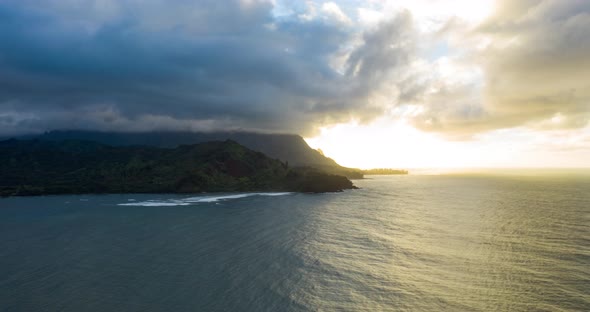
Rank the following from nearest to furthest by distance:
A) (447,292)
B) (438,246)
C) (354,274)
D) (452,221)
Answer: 1. (447,292)
2. (354,274)
3. (438,246)
4. (452,221)

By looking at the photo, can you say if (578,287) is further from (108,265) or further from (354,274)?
(108,265)

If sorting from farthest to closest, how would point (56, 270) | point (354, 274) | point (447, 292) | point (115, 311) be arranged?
point (56, 270)
point (354, 274)
point (447, 292)
point (115, 311)

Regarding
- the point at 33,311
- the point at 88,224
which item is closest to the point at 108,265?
the point at 33,311

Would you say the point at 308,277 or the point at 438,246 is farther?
the point at 438,246

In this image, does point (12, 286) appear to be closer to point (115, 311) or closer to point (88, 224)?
point (115, 311)

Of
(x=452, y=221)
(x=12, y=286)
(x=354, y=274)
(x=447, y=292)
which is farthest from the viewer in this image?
(x=452, y=221)

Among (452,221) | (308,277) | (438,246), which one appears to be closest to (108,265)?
(308,277)
